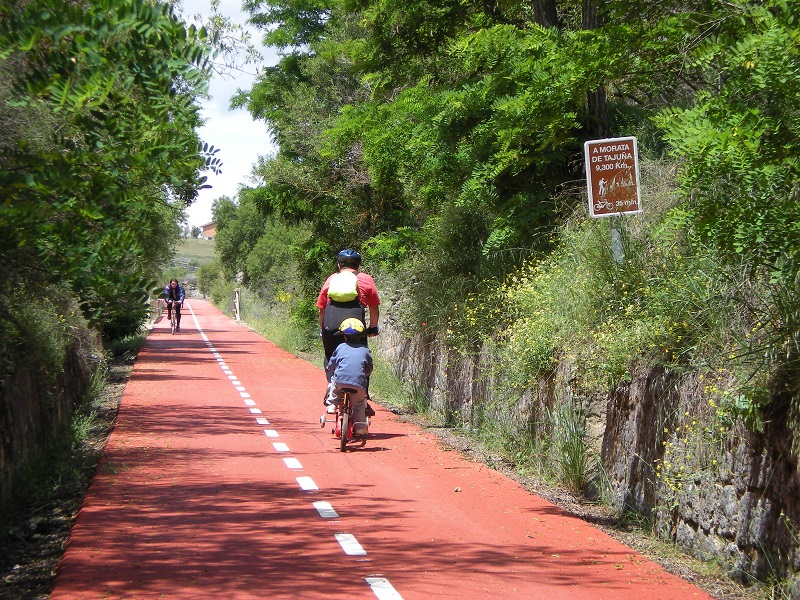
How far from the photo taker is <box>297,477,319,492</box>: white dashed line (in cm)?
955

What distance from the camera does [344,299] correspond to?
12.5m

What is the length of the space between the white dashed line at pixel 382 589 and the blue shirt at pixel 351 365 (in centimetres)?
556

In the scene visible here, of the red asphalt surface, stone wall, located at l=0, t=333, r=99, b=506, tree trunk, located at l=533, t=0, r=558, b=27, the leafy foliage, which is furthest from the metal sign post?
stone wall, located at l=0, t=333, r=99, b=506

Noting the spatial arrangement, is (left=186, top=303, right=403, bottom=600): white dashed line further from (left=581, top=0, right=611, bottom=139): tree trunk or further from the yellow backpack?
(left=581, top=0, right=611, bottom=139): tree trunk

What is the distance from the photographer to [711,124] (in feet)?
20.5

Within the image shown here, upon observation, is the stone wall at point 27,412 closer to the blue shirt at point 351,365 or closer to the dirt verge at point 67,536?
the dirt verge at point 67,536

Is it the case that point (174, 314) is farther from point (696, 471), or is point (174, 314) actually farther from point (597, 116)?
point (696, 471)

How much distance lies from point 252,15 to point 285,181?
39.9 ft

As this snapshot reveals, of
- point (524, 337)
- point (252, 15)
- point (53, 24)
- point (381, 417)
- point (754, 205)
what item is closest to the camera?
point (53, 24)

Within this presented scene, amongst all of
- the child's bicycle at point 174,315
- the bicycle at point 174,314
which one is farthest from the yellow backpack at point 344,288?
the child's bicycle at point 174,315

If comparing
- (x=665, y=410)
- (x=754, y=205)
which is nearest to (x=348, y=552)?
(x=665, y=410)

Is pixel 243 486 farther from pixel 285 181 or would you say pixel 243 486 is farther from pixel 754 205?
pixel 285 181

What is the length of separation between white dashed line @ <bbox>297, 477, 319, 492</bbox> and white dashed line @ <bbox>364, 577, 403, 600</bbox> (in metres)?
3.17

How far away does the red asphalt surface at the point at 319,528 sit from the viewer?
6.31 m
